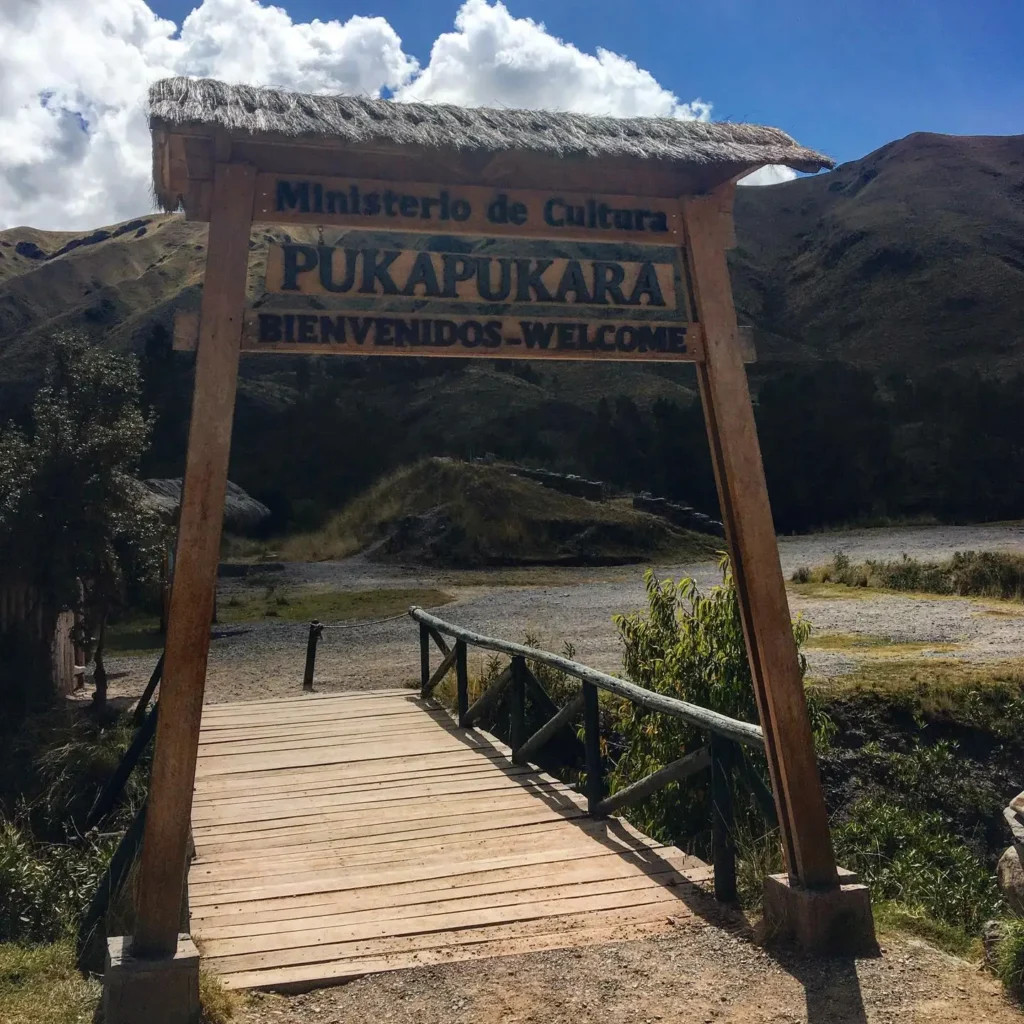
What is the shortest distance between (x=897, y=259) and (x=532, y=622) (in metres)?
63.8

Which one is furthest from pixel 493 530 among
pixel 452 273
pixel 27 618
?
pixel 452 273

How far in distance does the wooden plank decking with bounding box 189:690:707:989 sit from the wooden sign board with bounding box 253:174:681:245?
104 inches

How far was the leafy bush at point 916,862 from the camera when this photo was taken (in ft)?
18.9

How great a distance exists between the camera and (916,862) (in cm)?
673

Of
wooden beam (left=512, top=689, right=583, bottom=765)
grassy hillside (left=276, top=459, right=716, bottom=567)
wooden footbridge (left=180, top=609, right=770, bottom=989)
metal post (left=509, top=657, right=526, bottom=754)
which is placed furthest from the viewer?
grassy hillside (left=276, top=459, right=716, bottom=567)

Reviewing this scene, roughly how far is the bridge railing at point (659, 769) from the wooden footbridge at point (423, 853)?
0.01 m

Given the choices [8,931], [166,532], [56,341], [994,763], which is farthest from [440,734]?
[56,341]

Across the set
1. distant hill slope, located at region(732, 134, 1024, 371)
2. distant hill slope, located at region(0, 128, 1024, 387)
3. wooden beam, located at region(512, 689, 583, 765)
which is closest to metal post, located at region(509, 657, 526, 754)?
wooden beam, located at region(512, 689, 583, 765)

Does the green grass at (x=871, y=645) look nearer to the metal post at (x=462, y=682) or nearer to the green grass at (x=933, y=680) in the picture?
the green grass at (x=933, y=680)

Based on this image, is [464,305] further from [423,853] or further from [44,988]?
[44,988]

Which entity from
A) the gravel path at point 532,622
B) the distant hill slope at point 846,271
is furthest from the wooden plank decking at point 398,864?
the distant hill slope at point 846,271

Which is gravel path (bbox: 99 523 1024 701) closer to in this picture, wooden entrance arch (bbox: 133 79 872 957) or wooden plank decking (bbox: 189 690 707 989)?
wooden plank decking (bbox: 189 690 707 989)

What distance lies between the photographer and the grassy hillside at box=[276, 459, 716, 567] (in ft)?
89.6

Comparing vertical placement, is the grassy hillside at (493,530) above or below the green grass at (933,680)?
above
